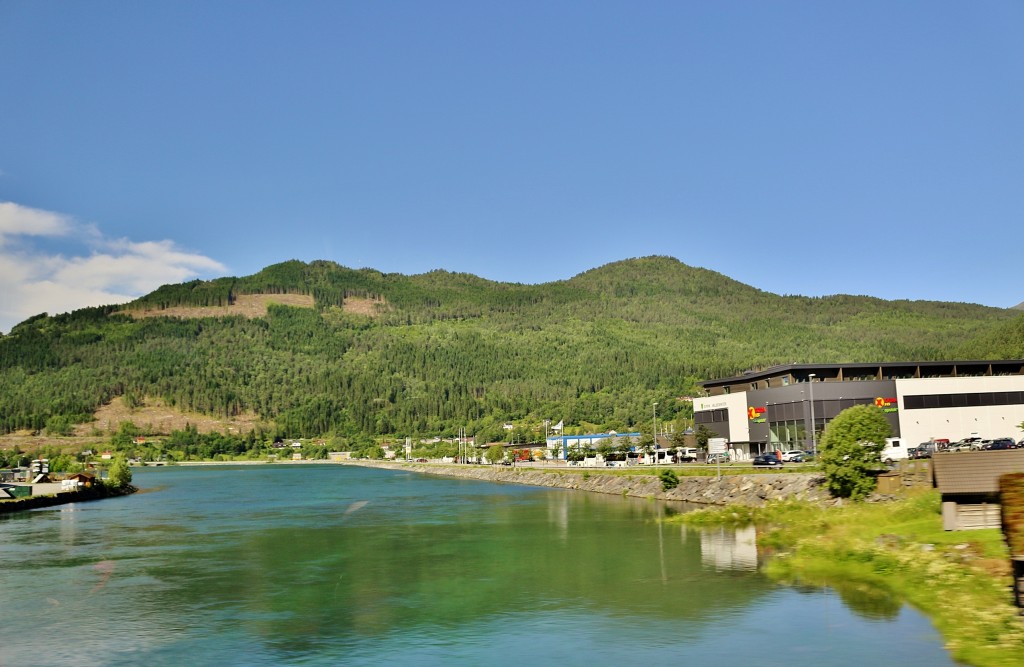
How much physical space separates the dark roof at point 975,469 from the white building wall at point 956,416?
227 feet

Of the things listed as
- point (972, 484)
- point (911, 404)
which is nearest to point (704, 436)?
point (911, 404)

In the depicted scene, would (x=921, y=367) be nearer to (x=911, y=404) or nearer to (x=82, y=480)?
(x=911, y=404)

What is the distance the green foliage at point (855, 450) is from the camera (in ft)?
173

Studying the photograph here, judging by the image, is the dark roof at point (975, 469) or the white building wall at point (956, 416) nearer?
the dark roof at point (975, 469)

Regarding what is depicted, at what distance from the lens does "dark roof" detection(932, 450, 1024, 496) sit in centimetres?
3362

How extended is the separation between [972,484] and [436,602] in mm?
22115

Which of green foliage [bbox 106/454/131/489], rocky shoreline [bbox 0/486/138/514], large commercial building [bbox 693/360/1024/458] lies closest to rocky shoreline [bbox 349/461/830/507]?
large commercial building [bbox 693/360/1024/458]

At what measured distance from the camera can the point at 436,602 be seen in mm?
34281

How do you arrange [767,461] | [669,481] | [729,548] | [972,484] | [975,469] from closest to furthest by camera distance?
[972,484], [975,469], [729,548], [669,481], [767,461]

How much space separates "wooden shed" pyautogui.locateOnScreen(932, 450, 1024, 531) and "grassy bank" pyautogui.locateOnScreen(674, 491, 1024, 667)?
0.85 meters

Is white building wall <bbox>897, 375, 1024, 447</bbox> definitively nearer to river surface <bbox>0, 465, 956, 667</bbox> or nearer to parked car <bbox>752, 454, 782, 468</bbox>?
parked car <bbox>752, 454, 782, 468</bbox>

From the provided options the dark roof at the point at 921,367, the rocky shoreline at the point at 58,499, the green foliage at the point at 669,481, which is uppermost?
the dark roof at the point at 921,367

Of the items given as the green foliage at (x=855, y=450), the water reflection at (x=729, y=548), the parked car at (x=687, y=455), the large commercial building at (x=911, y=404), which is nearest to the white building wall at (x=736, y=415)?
the parked car at (x=687, y=455)

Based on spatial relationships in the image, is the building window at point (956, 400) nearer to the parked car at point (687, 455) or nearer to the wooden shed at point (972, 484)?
the parked car at point (687, 455)
